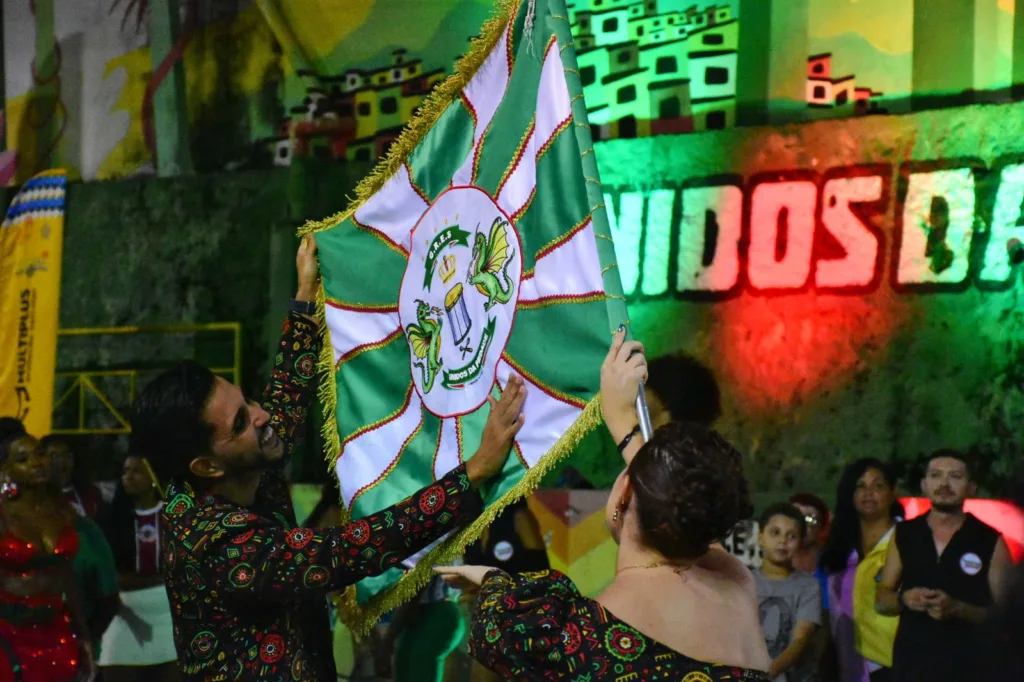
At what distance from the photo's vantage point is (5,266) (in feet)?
18.7

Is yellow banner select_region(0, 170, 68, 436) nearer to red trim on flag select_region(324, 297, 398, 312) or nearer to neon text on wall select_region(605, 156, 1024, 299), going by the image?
neon text on wall select_region(605, 156, 1024, 299)

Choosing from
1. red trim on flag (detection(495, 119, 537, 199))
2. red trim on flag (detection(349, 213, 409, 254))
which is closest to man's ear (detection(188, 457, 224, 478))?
red trim on flag (detection(349, 213, 409, 254))

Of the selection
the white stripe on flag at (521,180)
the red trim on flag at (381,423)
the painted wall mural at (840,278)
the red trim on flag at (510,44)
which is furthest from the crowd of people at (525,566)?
the red trim on flag at (510,44)

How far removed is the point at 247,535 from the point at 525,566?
2363mm

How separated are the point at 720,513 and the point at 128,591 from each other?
4.03 m

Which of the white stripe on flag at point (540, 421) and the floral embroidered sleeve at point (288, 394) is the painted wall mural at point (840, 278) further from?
the white stripe on flag at point (540, 421)

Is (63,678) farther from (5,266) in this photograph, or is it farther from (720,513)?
(720,513)

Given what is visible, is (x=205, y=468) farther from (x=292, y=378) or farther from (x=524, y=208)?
(x=524, y=208)

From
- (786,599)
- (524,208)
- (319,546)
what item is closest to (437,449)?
(319,546)

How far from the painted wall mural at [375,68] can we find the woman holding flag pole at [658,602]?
316cm

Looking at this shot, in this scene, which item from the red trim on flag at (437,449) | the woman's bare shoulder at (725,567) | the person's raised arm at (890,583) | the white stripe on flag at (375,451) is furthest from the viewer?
the person's raised arm at (890,583)

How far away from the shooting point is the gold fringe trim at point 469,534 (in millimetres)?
1970

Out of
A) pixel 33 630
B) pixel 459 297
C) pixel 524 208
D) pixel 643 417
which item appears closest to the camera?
pixel 643 417

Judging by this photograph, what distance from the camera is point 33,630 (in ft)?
12.8
